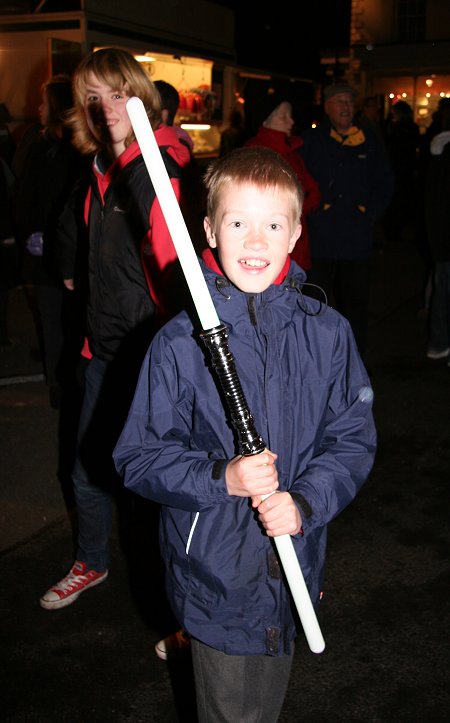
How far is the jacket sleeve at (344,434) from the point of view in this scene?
6.74 feet

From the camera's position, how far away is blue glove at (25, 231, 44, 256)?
18.8 feet

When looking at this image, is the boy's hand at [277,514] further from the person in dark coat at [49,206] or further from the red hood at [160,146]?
the person in dark coat at [49,206]

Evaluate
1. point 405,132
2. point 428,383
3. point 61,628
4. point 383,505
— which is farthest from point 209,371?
point 405,132

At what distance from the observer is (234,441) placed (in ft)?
6.67

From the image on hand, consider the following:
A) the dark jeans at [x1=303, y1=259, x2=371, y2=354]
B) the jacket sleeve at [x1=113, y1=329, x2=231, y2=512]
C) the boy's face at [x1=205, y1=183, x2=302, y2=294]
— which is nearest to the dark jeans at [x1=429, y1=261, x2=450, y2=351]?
the dark jeans at [x1=303, y1=259, x2=371, y2=354]

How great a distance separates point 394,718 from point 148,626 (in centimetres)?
109

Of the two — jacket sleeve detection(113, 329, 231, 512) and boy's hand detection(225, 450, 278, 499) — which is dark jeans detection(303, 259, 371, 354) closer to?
jacket sleeve detection(113, 329, 231, 512)

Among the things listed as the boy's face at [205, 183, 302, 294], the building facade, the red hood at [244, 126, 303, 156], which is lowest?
the boy's face at [205, 183, 302, 294]

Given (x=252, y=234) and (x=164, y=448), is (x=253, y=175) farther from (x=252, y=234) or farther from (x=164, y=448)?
(x=164, y=448)

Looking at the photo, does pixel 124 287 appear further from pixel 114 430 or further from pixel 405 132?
pixel 405 132

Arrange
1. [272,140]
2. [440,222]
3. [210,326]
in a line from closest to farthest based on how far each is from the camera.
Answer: [210,326] → [272,140] → [440,222]

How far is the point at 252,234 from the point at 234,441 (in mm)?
516

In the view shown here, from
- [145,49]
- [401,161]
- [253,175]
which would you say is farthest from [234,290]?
[401,161]

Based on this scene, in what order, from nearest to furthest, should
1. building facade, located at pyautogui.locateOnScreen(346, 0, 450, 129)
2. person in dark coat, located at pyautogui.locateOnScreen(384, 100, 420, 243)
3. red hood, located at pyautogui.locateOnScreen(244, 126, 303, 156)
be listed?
red hood, located at pyautogui.locateOnScreen(244, 126, 303, 156) → person in dark coat, located at pyautogui.locateOnScreen(384, 100, 420, 243) → building facade, located at pyautogui.locateOnScreen(346, 0, 450, 129)
